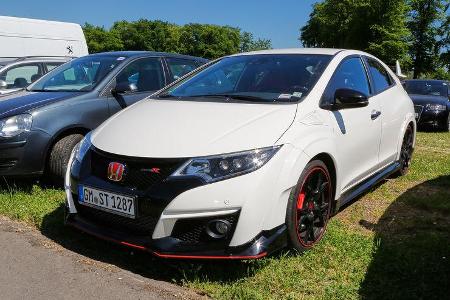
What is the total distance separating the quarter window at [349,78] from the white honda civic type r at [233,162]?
0.06ft

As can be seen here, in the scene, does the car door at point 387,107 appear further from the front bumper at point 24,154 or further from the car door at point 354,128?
the front bumper at point 24,154

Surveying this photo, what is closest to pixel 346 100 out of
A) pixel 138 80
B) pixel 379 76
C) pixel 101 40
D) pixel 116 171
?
pixel 379 76

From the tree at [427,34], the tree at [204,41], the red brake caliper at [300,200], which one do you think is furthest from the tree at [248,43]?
the red brake caliper at [300,200]

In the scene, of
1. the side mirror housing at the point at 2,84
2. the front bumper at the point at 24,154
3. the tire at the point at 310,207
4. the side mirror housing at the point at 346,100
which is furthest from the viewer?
the side mirror housing at the point at 2,84

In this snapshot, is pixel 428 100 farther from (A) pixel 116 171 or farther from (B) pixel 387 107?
(A) pixel 116 171

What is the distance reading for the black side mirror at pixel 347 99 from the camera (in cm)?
385

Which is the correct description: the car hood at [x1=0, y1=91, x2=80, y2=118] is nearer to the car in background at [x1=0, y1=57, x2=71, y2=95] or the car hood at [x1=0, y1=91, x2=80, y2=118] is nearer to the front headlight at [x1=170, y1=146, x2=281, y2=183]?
the front headlight at [x1=170, y1=146, x2=281, y2=183]

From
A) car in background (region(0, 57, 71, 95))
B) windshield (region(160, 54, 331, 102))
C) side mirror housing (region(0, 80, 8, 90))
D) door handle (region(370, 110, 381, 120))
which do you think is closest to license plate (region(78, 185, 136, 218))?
windshield (region(160, 54, 331, 102))

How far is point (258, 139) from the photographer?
315 centimetres

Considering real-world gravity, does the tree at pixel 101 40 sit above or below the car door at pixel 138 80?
below

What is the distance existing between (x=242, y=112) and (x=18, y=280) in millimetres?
1867

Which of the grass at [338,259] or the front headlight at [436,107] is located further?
the front headlight at [436,107]

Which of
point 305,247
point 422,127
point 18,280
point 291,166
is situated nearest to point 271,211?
point 291,166

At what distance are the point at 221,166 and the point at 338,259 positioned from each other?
1.14 metres
